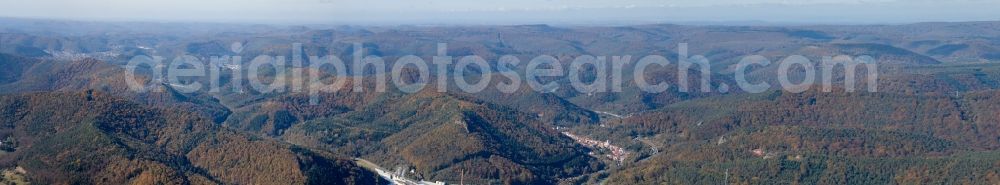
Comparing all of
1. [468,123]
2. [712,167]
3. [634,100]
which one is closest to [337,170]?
[468,123]

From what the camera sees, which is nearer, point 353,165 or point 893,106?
point 353,165

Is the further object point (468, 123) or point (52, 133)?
point (468, 123)

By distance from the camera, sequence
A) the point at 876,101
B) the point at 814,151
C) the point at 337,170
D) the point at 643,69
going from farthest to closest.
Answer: the point at 643,69, the point at 876,101, the point at 814,151, the point at 337,170

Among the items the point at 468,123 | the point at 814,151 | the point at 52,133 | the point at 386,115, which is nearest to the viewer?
the point at 52,133

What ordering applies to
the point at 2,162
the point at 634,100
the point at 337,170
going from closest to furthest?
the point at 2,162 → the point at 337,170 → the point at 634,100

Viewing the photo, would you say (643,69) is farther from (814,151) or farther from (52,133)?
(52,133)

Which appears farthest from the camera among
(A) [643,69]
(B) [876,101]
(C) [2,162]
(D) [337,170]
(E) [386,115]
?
(A) [643,69]

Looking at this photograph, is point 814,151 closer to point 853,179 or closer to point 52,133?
point 853,179

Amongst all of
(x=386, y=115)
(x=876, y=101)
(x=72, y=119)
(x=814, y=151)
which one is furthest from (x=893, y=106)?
(x=72, y=119)
